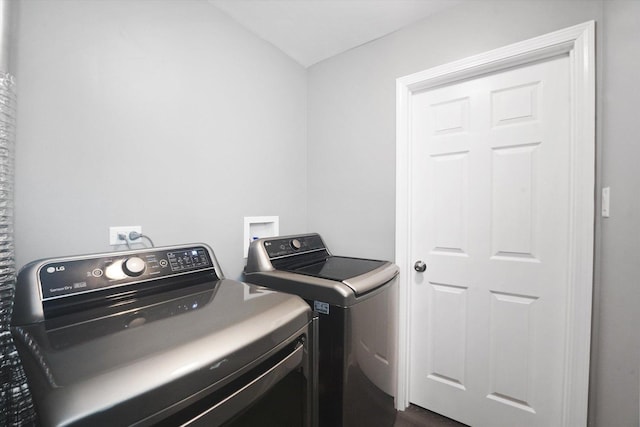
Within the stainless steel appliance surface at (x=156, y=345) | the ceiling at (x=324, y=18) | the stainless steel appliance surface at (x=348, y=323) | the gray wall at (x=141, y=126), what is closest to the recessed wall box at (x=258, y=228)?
the gray wall at (x=141, y=126)

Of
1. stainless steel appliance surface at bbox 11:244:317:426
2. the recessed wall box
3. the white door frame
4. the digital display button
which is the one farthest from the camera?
the recessed wall box

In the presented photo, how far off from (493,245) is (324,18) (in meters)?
1.71

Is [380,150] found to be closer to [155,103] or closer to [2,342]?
[155,103]

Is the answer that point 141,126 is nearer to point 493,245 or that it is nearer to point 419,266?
point 419,266

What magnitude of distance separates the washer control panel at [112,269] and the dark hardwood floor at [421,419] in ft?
4.99

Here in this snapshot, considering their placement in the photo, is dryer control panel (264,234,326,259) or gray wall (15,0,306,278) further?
dryer control panel (264,234,326,259)

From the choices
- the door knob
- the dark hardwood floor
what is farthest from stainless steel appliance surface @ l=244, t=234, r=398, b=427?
the door knob

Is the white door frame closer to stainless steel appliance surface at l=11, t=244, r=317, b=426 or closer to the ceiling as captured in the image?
the ceiling

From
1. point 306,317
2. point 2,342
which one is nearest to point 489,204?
point 306,317

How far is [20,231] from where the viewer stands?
0.91 metres

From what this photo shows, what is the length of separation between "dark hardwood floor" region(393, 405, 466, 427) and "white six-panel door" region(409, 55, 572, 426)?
1.8 inches

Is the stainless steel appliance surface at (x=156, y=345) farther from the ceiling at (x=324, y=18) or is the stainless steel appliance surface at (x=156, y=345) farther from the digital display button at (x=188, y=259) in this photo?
the ceiling at (x=324, y=18)

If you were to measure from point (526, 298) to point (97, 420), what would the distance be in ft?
5.92

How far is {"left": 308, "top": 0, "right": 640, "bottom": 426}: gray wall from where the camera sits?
109 centimetres
